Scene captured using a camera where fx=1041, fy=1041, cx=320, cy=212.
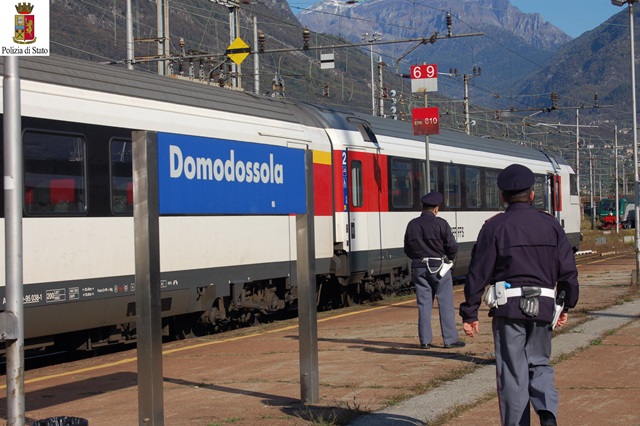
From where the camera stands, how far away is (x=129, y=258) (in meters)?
12.5

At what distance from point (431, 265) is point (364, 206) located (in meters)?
7.25

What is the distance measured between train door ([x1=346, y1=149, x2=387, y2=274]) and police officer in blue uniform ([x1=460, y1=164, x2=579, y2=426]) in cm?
1162

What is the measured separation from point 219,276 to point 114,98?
318 centimetres

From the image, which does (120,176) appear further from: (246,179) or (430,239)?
(430,239)

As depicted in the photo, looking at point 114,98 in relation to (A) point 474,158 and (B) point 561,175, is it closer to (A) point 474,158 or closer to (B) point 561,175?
(A) point 474,158

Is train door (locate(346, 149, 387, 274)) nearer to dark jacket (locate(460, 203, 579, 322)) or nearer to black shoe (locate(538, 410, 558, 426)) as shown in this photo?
dark jacket (locate(460, 203, 579, 322))

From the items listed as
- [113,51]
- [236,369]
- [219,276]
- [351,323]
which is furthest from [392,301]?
[113,51]

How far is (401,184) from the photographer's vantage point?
20.9 metres

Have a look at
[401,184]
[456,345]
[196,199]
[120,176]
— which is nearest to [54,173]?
[120,176]

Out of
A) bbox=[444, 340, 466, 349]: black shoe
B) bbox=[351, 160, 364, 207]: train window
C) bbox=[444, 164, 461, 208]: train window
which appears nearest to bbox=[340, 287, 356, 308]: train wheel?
bbox=[351, 160, 364, 207]: train window

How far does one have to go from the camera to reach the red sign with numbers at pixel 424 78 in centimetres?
2105

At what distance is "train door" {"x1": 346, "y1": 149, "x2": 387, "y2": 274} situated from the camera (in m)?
18.6

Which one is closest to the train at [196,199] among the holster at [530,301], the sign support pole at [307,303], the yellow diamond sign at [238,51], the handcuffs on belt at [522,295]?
the sign support pole at [307,303]

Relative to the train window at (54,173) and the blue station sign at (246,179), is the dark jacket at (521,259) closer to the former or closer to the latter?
the blue station sign at (246,179)
